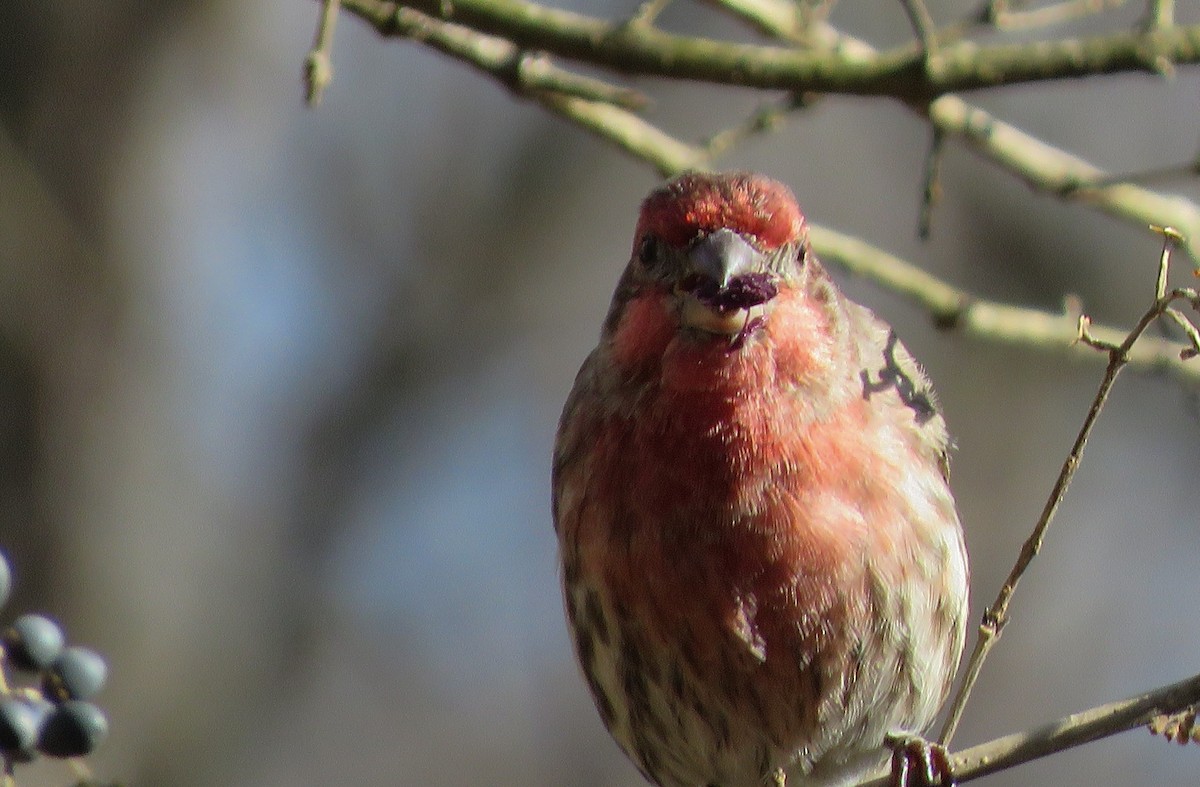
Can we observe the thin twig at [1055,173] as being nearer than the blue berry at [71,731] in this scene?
No

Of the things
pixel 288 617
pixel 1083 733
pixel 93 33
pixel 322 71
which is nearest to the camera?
pixel 1083 733

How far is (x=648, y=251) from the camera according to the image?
486 cm

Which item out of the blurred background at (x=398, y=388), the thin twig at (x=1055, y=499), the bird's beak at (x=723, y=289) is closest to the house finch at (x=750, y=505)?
the bird's beak at (x=723, y=289)

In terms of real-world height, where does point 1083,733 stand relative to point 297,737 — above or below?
above

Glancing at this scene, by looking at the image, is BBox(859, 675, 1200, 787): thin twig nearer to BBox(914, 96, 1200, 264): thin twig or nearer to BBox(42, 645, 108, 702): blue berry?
BBox(42, 645, 108, 702): blue berry

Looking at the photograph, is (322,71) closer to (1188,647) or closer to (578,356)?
(578,356)

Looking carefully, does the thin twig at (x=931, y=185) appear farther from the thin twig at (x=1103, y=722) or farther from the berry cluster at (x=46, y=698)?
the berry cluster at (x=46, y=698)

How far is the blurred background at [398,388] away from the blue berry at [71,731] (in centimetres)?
593

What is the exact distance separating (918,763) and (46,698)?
2311 millimetres

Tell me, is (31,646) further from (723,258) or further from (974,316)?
(974,316)

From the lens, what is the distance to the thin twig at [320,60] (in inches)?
182

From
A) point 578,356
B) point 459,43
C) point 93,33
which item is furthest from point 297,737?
point 459,43

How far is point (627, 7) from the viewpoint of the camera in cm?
1223

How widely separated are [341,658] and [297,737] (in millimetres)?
650
